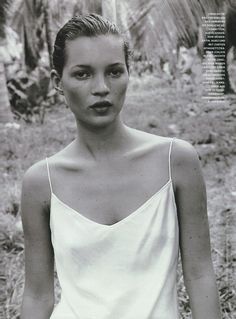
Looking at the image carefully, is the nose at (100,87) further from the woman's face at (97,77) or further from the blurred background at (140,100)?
the blurred background at (140,100)

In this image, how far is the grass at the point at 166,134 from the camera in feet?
9.84

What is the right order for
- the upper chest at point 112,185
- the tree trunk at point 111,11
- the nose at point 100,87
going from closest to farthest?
the nose at point 100,87, the upper chest at point 112,185, the tree trunk at point 111,11

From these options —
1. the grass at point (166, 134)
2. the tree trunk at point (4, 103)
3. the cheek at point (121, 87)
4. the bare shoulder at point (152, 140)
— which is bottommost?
the grass at point (166, 134)

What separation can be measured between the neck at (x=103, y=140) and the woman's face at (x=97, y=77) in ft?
0.21

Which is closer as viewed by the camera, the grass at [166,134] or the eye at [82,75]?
the eye at [82,75]

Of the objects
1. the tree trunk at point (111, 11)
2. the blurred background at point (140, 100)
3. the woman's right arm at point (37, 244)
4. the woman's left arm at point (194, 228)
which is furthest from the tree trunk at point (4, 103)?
the woman's left arm at point (194, 228)

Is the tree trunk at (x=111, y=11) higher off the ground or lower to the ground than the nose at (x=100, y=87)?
higher

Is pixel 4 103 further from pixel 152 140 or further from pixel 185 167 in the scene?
pixel 185 167

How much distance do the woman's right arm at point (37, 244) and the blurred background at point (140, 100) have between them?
3.71 feet

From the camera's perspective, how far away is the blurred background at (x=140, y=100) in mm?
2959

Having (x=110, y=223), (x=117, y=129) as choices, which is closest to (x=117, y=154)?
(x=117, y=129)

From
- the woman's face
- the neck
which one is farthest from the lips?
the neck

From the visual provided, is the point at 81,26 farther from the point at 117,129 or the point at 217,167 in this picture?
the point at 217,167

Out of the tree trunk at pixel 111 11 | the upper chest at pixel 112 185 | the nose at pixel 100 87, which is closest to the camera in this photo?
the nose at pixel 100 87
